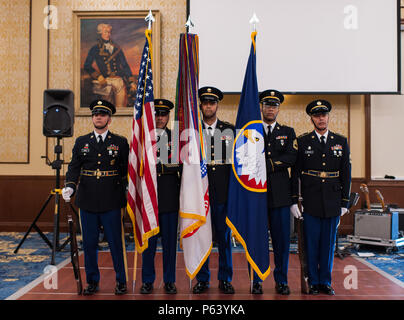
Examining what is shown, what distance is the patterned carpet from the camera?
3.23 metres

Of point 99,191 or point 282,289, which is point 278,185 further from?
point 99,191

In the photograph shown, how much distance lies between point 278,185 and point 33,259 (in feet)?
9.57

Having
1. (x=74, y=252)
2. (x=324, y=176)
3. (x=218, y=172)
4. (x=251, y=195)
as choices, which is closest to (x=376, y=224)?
(x=324, y=176)

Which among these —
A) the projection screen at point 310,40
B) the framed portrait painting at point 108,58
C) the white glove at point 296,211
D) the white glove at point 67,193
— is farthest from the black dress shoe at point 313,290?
the framed portrait painting at point 108,58

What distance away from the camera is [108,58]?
218 inches

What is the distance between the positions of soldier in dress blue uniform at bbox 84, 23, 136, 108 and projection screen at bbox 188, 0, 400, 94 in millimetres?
1267

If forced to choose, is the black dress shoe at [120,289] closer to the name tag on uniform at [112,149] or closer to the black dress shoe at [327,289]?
the name tag on uniform at [112,149]

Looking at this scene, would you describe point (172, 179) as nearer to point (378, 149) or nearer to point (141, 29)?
point (141, 29)

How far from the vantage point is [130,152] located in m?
2.82

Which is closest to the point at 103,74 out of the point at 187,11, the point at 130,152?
the point at 187,11

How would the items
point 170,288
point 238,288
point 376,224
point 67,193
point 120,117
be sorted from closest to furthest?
point 67,193 < point 170,288 < point 238,288 < point 376,224 < point 120,117

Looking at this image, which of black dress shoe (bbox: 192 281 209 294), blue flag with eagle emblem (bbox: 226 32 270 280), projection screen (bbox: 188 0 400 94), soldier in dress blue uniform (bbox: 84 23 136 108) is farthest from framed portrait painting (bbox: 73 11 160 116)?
black dress shoe (bbox: 192 281 209 294)

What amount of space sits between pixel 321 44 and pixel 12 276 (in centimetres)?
493

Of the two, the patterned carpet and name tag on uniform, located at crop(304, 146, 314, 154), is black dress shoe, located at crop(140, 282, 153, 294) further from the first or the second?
name tag on uniform, located at crop(304, 146, 314, 154)
